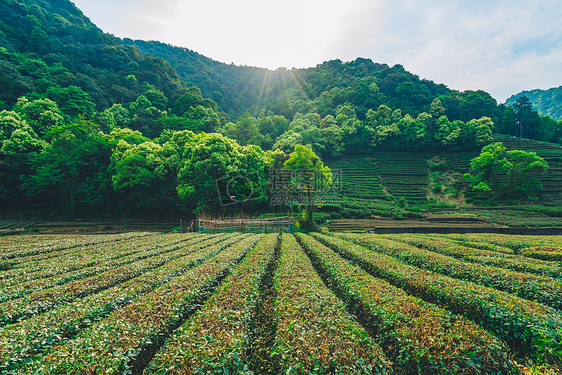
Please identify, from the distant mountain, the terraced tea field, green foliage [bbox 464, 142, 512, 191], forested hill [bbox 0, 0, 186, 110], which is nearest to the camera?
the terraced tea field

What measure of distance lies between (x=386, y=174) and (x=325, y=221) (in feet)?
95.7

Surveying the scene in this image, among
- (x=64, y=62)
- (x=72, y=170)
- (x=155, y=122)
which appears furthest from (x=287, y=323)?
(x=64, y=62)

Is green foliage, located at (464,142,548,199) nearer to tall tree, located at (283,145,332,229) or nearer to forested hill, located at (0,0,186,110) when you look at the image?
tall tree, located at (283,145,332,229)

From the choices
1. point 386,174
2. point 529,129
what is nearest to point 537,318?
point 386,174

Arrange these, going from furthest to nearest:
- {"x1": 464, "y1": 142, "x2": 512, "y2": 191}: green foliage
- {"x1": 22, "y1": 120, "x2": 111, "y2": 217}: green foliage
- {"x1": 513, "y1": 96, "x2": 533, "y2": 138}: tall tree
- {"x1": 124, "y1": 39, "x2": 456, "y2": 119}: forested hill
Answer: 1. {"x1": 124, "y1": 39, "x2": 456, "y2": 119}: forested hill
2. {"x1": 513, "y1": 96, "x2": 533, "y2": 138}: tall tree
3. {"x1": 464, "y1": 142, "x2": 512, "y2": 191}: green foliage
4. {"x1": 22, "y1": 120, "x2": 111, "y2": 217}: green foliage

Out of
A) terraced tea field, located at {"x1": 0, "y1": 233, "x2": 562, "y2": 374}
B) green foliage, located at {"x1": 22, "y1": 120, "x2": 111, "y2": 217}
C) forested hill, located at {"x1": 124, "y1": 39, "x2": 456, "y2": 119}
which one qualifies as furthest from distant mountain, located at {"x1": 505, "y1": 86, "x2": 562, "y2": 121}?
green foliage, located at {"x1": 22, "y1": 120, "x2": 111, "y2": 217}

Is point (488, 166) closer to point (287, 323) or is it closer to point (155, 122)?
point (287, 323)

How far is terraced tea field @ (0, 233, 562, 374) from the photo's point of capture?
330cm

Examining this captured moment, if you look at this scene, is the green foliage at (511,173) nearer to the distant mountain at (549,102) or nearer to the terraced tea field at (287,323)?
the terraced tea field at (287,323)

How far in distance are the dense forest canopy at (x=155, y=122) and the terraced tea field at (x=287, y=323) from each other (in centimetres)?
2343

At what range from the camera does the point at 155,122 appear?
49.0 meters

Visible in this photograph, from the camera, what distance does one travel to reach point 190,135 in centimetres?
3450

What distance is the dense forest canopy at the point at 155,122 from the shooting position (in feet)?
99.1

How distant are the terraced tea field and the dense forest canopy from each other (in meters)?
23.4
